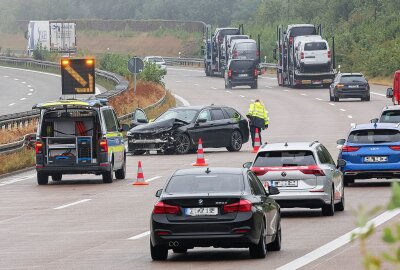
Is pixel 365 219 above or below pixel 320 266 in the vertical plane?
above

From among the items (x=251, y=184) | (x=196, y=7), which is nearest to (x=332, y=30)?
(x=196, y=7)

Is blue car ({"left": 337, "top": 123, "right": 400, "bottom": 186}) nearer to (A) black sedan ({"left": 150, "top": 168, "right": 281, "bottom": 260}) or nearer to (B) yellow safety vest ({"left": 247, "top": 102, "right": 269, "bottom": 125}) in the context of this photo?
(A) black sedan ({"left": 150, "top": 168, "right": 281, "bottom": 260})

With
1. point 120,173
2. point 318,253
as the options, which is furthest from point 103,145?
point 318,253

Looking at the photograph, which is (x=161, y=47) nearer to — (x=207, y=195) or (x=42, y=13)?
(x=42, y=13)

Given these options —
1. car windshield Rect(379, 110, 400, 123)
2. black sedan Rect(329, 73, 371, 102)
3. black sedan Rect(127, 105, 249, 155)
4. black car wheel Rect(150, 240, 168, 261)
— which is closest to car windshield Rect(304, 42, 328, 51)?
black sedan Rect(329, 73, 371, 102)

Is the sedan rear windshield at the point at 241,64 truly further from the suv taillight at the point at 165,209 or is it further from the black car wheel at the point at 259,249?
the suv taillight at the point at 165,209

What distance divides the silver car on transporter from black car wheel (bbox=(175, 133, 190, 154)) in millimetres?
18936

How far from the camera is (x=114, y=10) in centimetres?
18175

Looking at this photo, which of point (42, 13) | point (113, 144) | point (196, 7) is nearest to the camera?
point (113, 144)

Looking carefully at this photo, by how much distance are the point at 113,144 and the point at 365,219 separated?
25822 mm

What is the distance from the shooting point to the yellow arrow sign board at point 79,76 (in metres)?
43.7

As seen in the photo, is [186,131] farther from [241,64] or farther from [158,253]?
[241,64]

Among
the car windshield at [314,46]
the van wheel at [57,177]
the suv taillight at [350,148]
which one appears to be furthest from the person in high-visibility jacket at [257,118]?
the car windshield at [314,46]

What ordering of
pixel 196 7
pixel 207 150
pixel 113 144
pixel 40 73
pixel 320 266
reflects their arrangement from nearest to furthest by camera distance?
pixel 320 266 → pixel 113 144 → pixel 207 150 → pixel 40 73 → pixel 196 7
